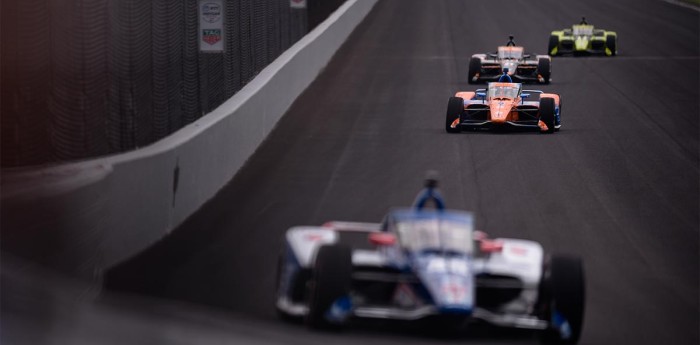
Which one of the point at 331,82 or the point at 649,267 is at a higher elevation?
the point at 649,267

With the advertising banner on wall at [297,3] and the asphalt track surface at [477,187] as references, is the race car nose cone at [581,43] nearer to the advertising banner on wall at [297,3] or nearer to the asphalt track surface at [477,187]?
the asphalt track surface at [477,187]

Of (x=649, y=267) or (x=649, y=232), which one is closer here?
(x=649, y=267)

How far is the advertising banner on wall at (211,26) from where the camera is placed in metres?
18.9

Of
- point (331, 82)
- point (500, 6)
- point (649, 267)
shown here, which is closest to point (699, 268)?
point (649, 267)

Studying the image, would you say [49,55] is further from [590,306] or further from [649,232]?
[649,232]

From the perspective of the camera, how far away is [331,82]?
30719 millimetres

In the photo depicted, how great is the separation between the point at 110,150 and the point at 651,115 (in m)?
15.1

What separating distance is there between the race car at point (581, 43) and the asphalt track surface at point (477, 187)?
1.43 feet

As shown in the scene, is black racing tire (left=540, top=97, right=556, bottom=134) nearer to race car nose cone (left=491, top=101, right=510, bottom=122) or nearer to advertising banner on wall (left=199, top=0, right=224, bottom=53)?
race car nose cone (left=491, top=101, right=510, bottom=122)

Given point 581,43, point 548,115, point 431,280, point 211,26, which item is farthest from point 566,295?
point 581,43

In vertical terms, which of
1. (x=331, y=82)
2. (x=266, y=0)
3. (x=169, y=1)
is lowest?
(x=331, y=82)

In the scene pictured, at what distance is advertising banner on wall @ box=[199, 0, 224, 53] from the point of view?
18.9m

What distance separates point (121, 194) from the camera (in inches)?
472

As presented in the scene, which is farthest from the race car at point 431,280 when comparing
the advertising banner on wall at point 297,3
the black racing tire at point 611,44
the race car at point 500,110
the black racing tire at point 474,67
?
the black racing tire at point 611,44
